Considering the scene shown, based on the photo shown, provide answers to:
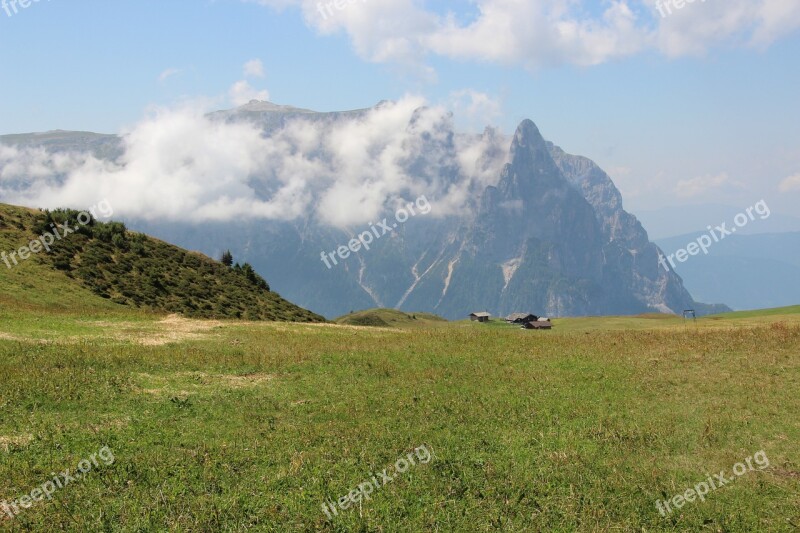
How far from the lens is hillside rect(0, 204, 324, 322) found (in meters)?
49.6

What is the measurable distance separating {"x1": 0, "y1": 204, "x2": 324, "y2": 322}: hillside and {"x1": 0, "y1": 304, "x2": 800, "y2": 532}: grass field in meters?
17.2

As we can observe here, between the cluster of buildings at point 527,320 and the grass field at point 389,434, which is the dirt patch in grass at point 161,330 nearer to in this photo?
the grass field at point 389,434

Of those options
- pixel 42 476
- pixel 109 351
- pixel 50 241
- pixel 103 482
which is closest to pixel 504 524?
pixel 103 482

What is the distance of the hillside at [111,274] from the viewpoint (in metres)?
49.6

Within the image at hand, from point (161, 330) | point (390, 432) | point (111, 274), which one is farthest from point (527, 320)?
point (390, 432)

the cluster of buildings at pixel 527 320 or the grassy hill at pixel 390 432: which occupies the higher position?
the cluster of buildings at pixel 527 320

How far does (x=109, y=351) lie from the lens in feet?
93.7

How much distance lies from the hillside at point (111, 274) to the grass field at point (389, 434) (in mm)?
17178

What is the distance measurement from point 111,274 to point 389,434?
164 ft

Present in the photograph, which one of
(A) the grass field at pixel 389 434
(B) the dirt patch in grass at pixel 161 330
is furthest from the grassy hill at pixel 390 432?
(B) the dirt patch in grass at pixel 161 330

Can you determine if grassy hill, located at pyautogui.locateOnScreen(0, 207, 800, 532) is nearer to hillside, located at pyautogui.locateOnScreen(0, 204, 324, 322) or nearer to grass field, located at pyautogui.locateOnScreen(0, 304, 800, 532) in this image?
grass field, located at pyautogui.locateOnScreen(0, 304, 800, 532)

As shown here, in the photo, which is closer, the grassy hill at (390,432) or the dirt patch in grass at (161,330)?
the grassy hill at (390,432)

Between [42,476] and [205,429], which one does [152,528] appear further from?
[205,429]

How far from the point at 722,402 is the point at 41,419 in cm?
2539
